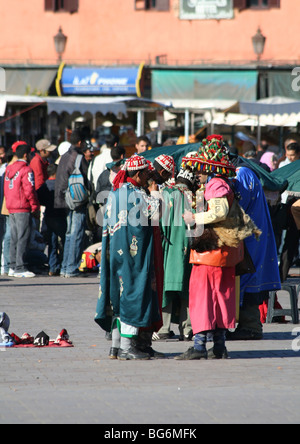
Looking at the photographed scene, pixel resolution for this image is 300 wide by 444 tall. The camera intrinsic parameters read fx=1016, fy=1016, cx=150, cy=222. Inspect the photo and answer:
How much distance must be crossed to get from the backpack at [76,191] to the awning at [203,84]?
54.7 feet

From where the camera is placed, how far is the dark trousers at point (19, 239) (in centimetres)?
1464

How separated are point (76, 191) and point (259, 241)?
519 centimetres

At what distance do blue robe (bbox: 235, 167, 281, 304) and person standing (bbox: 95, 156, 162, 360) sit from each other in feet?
4.52

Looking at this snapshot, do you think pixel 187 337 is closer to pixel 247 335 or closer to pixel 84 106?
pixel 247 335

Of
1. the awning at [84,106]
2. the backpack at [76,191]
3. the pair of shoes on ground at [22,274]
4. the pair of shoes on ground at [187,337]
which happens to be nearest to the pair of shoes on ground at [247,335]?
the pair of shoes on ground at [187,337]

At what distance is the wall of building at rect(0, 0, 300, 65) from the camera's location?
1252 inches

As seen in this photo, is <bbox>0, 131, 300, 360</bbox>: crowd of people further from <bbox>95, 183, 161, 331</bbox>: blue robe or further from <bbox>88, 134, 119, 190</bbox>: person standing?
<bbox>88, 134, 119, 190</bbox>: person standing

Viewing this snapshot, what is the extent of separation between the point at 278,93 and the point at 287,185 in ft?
64.8

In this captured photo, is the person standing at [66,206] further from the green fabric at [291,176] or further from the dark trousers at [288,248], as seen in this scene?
the dark trousers at [288,248]

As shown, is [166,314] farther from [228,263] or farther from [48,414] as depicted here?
[48,414]

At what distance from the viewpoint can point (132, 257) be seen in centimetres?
824

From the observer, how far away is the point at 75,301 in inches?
481

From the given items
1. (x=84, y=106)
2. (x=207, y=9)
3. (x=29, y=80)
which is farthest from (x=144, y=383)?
(x=207, y=9)

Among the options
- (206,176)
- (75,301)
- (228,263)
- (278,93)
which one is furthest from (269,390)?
(278,93)
